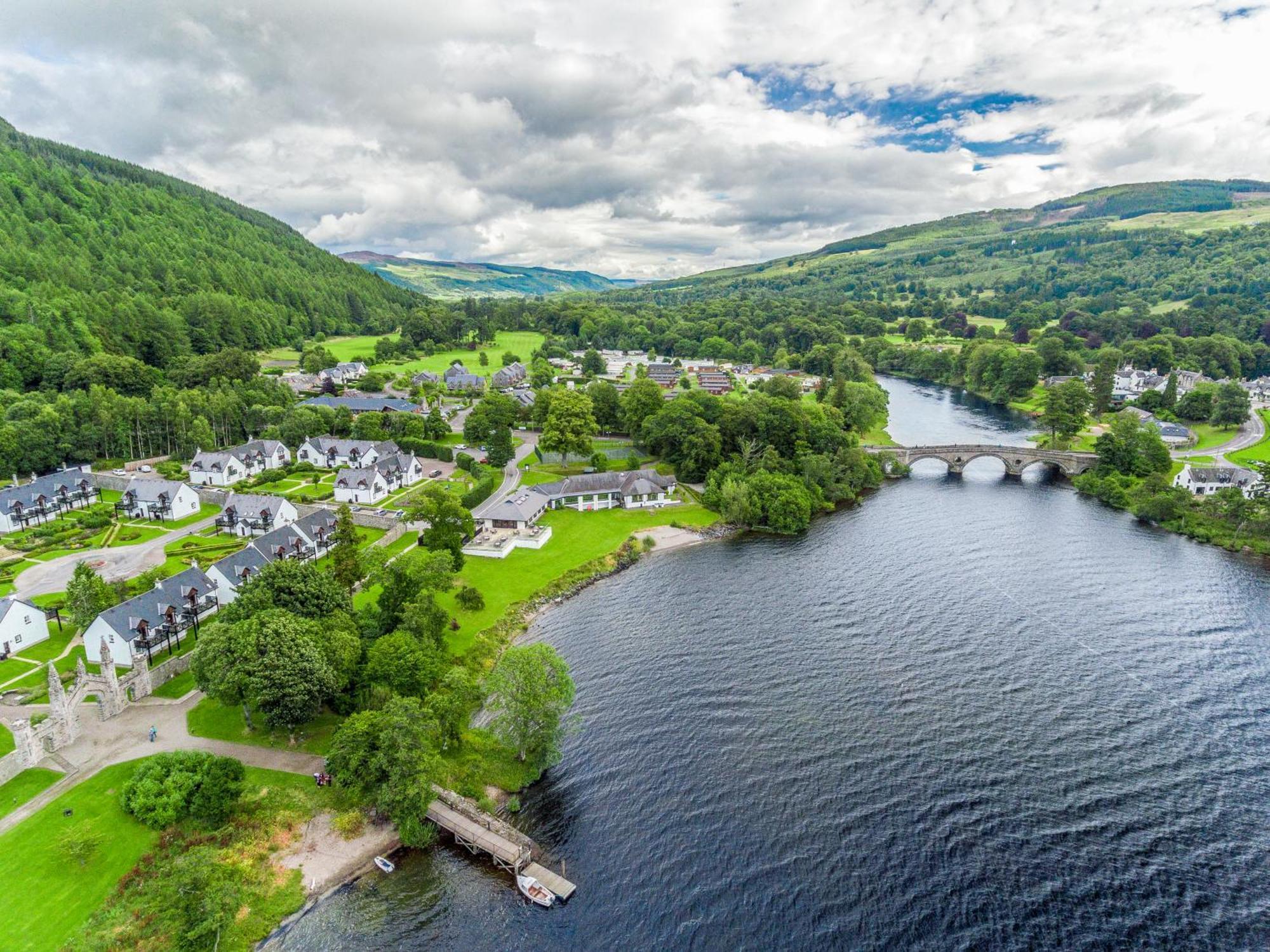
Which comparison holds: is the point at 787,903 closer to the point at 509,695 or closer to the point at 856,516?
the point at 509,695

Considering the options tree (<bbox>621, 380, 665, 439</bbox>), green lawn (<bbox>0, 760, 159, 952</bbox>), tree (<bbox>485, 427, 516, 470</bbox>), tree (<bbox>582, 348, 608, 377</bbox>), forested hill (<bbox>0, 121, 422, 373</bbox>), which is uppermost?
forested hill (<bbox>0, 121, 422, 373</bbox>)

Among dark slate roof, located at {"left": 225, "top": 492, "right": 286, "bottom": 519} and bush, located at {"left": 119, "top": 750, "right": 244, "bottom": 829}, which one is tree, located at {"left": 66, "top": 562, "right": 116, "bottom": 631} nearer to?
bush, located at {"left": 119, "top": 750, "right": 244, "bottom": 829}

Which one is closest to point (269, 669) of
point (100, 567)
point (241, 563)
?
point (241, 563)

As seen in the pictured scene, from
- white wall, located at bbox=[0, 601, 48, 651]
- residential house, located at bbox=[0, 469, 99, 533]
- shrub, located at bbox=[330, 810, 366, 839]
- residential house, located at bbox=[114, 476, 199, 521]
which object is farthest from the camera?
residential house, located at bbox=[114, 476, 199, 521]

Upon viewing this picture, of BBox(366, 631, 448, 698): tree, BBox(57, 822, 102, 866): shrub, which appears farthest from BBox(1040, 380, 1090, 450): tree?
BBox(57, 822, 102, 866): shrub

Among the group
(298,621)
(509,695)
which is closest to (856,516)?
(509,695)

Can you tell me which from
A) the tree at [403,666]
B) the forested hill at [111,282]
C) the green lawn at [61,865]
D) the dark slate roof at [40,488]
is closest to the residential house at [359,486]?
the dark slate roof at [40,488]
